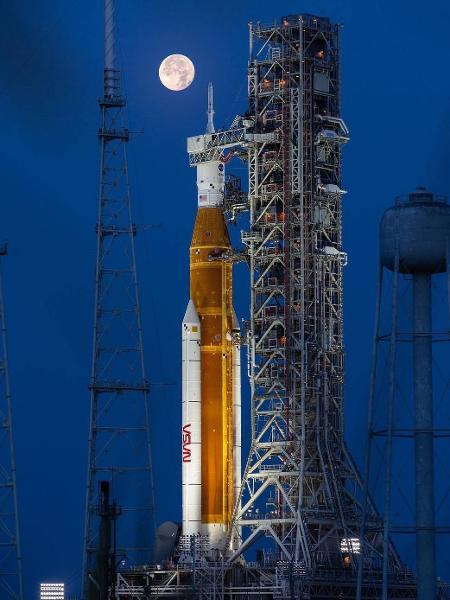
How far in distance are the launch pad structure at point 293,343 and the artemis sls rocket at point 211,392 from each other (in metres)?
0.82

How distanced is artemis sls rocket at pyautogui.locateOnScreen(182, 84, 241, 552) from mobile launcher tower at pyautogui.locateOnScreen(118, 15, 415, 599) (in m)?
0.82

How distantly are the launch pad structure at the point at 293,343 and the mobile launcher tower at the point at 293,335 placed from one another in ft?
0.23

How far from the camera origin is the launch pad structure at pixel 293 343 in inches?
4082

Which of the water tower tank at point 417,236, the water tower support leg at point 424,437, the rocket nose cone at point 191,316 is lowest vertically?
the water tower support leg at point 424,437

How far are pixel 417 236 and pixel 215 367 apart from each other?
65.8ft

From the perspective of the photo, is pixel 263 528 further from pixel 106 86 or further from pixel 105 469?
pixel 106 86

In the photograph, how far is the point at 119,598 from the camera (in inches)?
4149

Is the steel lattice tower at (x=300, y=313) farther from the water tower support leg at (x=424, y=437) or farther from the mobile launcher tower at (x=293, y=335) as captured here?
the water tower support leg at (x=424, y=437)

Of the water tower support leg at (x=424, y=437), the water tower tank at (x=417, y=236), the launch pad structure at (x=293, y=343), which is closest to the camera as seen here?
the water tower support leg at (x=424, y=437)

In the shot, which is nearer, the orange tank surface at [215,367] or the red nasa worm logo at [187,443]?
the red nasa worm logo at [187,443]

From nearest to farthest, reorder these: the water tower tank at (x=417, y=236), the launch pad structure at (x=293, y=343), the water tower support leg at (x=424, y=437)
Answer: the water tower support leg at (x=424, y=437) → the water tower tank at (x=417, y=236) → the launch pad structure at (x=293, y=343)

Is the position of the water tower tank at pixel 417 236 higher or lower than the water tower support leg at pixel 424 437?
higher

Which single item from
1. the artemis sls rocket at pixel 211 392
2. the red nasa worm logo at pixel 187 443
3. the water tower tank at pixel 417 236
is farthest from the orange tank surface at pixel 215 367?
the water tower tank at pixel 417 236

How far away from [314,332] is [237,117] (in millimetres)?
11784
